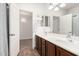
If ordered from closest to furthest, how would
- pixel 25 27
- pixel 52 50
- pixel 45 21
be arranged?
pixel 52 50, pixel 45 21, pixel 25 27

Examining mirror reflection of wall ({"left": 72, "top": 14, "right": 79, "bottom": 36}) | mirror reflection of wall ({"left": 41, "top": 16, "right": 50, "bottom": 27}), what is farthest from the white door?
mirror reflection of wall ({"left": 72, "top": 14, "right": 79, "bottom": 36})

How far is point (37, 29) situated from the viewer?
409cm

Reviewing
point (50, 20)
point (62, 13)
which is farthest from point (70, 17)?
point (50, 20)

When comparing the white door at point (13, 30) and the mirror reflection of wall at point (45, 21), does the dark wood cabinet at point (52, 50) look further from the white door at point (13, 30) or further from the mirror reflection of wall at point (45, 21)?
the mirror reflection of wall at point (45, 21)

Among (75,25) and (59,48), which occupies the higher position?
(75,25)

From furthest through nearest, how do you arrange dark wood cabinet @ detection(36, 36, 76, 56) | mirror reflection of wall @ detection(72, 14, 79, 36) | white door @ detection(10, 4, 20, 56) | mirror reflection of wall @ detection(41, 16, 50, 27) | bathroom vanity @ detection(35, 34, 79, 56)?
mirror reflection of wall @ detection(41, 16, 50, 27)
white door @ detection(10, 4, 20, 56)
mirror reflection of wall @ detection(72, 14, 79, 36)
dark wood cabinet @ detection(36, 36, 76, 56)
bathroom vanity @ detection(35, 34, 79, 56)

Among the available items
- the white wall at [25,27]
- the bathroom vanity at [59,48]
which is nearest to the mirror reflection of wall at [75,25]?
the bathroom vanity at [59,48]

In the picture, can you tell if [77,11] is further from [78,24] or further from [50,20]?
[50,20]

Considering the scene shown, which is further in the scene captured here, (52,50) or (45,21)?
(45,21)

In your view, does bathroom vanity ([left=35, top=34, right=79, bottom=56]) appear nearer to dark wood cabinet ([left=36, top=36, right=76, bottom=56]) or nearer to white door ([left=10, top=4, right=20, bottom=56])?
dark wood cabinet ([left=36, top=36, right=76, bottom=56])

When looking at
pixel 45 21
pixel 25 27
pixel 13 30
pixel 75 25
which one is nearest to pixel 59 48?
pixel 75 25

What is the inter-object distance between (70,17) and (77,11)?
0.77 feet

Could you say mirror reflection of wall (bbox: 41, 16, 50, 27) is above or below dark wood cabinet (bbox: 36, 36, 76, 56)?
above

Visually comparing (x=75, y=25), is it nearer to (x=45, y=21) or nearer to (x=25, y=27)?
(x=45, y=21)
